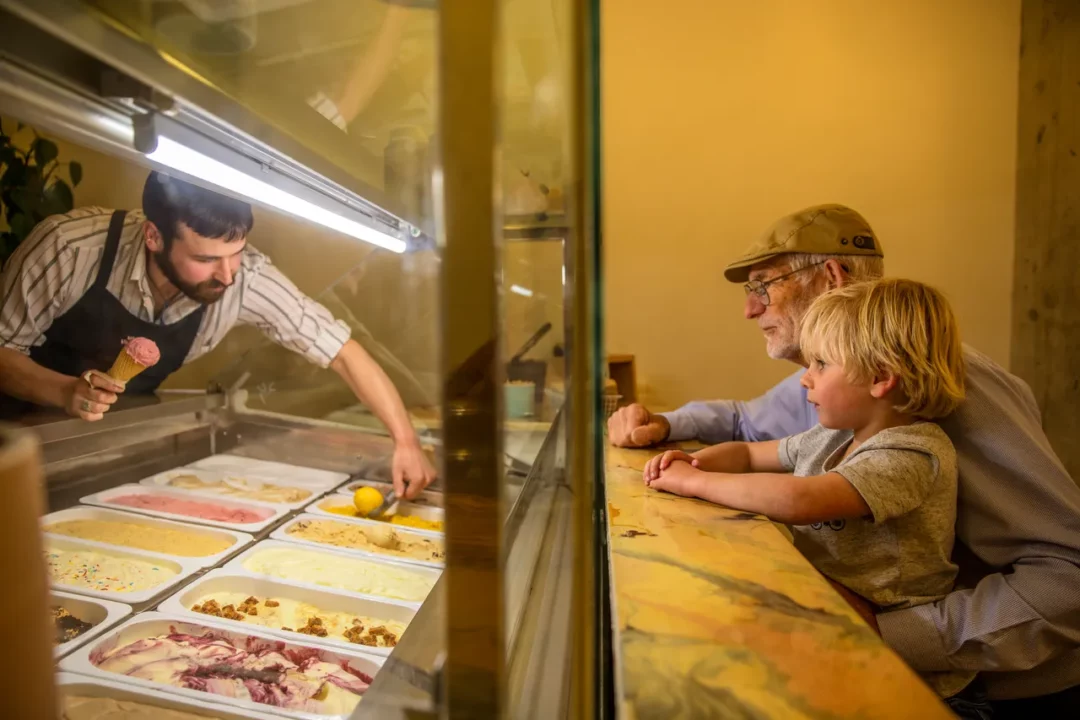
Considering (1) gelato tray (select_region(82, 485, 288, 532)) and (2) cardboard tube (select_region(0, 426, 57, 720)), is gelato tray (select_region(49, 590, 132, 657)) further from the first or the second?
(2) cardboard tube (select_region(0, 426, 57, 720))

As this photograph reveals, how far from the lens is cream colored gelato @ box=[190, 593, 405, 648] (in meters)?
0.90

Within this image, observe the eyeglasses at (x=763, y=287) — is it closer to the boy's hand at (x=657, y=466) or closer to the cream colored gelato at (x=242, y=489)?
the boy's hand at (x=657, y=466)

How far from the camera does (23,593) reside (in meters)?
0.26

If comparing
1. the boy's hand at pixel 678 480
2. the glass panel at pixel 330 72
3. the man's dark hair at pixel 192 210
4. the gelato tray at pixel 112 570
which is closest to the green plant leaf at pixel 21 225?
the man's dark hair at pixel 192 210

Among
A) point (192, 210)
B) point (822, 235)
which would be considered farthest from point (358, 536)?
point (822, 235)

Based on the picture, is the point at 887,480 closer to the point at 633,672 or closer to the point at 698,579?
the point at 698,579

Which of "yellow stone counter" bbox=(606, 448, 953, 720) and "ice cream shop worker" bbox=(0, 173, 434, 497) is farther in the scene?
"ice cream shop worker" bbox=(0, 173, 434, 497)

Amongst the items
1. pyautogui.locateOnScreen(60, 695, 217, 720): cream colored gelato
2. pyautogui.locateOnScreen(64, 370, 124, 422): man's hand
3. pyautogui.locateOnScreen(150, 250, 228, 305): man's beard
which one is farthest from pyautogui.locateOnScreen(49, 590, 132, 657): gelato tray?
pyautogui.locateOnScreen(150, 250, 228, 305): man's beard

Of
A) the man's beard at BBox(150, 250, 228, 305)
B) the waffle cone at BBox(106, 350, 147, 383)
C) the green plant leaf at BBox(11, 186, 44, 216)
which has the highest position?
the green plant leaf at BBox(11, 186, 44, 216)

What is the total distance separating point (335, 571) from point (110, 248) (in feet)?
2.08

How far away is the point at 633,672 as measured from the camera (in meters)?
0.58

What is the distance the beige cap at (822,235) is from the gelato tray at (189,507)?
1436 millimetres

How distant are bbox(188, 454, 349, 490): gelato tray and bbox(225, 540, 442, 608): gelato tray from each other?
1.15ft

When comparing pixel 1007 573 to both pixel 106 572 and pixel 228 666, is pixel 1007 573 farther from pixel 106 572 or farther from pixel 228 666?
pixel 106 572
